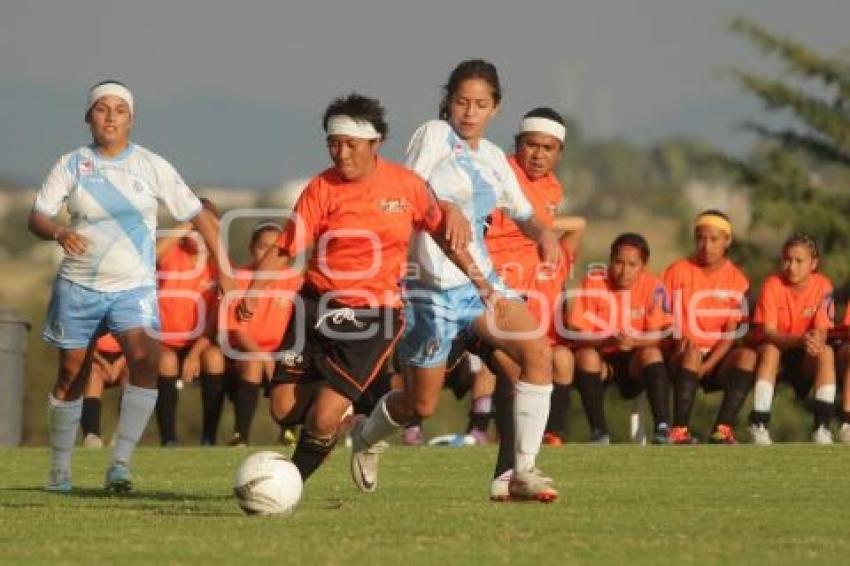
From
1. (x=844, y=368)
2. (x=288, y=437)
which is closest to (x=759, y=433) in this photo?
(x=844, y=368)

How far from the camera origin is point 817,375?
711 inches

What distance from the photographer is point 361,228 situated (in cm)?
1092

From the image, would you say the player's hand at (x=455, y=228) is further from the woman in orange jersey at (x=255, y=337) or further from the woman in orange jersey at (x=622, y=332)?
the woman in orange jersey at (x=255, y=337)

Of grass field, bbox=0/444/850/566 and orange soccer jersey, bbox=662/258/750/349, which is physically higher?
orange soccer jersey, bbox=662/258/750/349

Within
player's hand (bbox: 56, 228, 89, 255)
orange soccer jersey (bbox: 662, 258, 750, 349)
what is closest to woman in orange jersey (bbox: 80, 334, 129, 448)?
orange soccer jersey (bbox: 662, 258, 750, 349)

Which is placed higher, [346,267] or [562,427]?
[346,267]

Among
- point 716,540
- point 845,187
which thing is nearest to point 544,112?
point 716,540

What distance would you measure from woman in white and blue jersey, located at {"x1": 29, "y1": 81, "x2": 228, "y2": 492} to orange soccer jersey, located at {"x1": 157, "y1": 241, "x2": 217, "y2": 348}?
6448mm

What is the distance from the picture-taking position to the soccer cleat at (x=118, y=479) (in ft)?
41.7

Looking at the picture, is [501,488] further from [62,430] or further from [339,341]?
[62,430]

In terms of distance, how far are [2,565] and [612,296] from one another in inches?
429

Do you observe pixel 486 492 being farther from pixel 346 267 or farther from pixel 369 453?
pixel 346 267

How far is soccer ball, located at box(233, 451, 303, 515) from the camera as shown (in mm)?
10445

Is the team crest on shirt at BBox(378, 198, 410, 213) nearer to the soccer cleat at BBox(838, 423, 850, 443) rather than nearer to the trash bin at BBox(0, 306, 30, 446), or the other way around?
the soccer cleat at BBox(838, 423, 850, 443)
